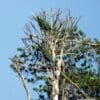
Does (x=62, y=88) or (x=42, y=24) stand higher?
(x=42, y=24)

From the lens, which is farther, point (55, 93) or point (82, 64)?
point (82, 64)

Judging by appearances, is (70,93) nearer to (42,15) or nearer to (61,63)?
(61,63)

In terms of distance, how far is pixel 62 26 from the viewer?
40.9m

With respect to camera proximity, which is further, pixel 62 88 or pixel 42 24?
pixel 62 88

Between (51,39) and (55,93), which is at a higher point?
(51,39)

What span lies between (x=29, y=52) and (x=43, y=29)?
3.07 meters

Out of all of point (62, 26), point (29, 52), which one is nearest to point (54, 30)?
point (62, 26)

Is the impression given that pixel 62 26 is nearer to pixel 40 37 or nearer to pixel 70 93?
pixel 40 37

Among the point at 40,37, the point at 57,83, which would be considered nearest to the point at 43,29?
the point at 40,37

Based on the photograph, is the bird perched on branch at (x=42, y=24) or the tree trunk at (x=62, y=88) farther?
the tree trunk at (x=62, y=88)

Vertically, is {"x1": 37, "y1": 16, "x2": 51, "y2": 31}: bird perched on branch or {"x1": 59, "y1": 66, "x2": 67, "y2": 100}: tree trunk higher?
{"x1": 37, "y1": 16, "x2": 51, "y2": 31}: bird perched on branch

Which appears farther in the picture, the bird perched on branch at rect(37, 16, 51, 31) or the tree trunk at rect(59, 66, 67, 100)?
the tree trunk at rect(59, 66, 67, 100)

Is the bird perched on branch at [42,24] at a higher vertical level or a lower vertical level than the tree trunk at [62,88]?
higher

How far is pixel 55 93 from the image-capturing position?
40406 millimetres
